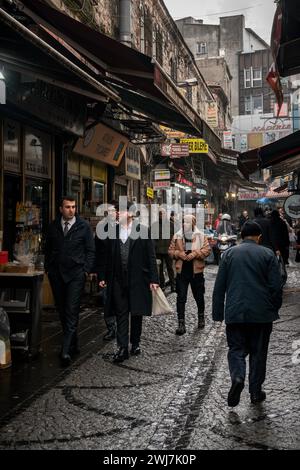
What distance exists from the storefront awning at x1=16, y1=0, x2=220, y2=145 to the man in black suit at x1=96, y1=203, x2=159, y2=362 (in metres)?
2.13

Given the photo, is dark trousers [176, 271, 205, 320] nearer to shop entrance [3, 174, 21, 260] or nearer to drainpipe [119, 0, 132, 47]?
shop entrance [3, 174, 21, 260]

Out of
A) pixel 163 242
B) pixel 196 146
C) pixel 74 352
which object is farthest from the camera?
pixel 196 146

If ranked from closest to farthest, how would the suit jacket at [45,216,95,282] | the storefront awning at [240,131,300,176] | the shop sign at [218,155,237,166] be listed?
the suit jacket at [45,216,95,282] → the storefront awning at [240,131,300,176] → the shop sign at [218,155,237,166]

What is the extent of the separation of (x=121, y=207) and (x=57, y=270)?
4.03 feet

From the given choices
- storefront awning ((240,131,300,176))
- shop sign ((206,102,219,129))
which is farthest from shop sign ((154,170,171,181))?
shop sign ((206,102,219,129))

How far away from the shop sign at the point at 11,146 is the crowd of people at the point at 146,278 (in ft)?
7.44

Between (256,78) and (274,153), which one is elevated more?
(256,78)

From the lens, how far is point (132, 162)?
16125 millimetres

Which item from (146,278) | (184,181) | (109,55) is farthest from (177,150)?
(146,278)

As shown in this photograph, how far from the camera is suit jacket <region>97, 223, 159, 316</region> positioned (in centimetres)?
687

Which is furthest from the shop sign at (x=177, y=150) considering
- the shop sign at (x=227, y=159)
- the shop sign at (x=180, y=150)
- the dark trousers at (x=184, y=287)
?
the dark trousers at (x=184, y=287)

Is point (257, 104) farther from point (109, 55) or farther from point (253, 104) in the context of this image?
point (109, 55)

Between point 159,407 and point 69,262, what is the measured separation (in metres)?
2.42

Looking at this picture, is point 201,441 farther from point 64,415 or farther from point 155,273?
point 155,273
